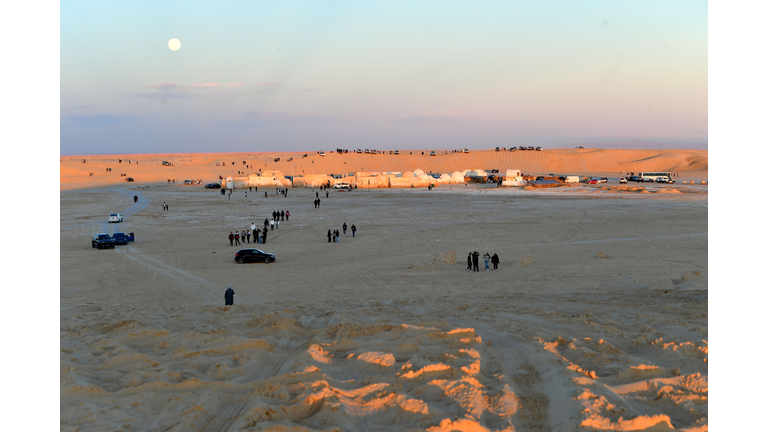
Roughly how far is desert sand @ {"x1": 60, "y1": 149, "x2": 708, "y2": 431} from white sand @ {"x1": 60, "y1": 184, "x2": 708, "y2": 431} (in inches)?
1.5

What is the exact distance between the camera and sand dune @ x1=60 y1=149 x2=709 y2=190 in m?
126

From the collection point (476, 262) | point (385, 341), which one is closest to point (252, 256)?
point (476, 262)

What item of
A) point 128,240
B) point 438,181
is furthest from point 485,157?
point 128,240

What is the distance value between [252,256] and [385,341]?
17300 mm

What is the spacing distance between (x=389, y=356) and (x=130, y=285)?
1554 centimetres

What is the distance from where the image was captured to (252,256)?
87.2 ft

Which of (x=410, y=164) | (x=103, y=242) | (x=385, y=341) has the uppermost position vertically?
(x=410, y=164)

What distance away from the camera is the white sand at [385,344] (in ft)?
24.6

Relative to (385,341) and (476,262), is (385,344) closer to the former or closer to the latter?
(385,341)

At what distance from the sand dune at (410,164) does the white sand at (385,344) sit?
348 ft

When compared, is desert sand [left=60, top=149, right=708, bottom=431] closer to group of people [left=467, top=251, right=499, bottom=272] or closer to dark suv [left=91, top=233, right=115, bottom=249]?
group of people [left=467, top=251, right=499, bottom=272]

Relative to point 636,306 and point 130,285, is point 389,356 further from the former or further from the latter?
point 130,285

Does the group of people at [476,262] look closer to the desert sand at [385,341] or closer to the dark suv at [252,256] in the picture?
the desert sand at [385,341]

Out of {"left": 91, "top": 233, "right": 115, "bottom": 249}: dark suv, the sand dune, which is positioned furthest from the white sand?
the sand dune
